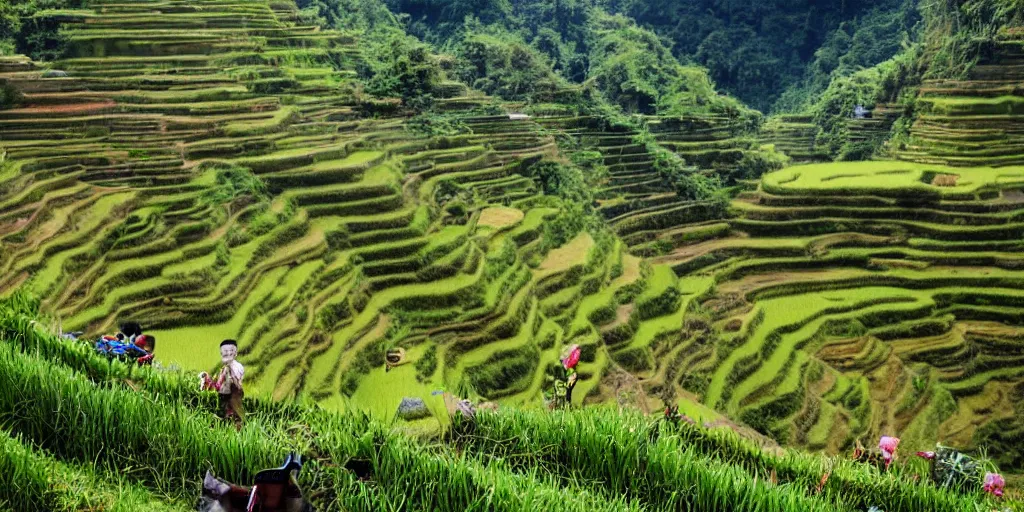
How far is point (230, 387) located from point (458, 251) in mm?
6795

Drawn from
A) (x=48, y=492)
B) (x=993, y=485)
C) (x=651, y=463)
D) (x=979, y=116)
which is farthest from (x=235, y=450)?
(x=979, y=116)

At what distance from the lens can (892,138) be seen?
19.2 meters

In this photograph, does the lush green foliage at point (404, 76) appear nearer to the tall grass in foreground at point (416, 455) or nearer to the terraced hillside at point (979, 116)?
the terraced hillside at point (979, 116)

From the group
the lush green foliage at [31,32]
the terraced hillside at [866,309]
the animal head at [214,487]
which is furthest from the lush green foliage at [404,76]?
the animal head at [214,487]

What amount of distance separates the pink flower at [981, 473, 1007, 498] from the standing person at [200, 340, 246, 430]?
3.17 metres

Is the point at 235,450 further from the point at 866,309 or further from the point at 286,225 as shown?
the point at 866,309

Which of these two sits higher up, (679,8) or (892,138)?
(679,8)

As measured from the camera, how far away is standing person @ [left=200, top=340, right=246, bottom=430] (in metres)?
3.53

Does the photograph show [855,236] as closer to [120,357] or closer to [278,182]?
[278,182]

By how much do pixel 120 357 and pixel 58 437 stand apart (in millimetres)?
831

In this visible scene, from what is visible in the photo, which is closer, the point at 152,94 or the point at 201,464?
the point at 201,464

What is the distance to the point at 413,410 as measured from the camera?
376 cm

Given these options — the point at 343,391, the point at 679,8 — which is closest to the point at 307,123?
the point at 343,391

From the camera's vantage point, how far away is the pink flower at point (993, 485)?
11.6ft
